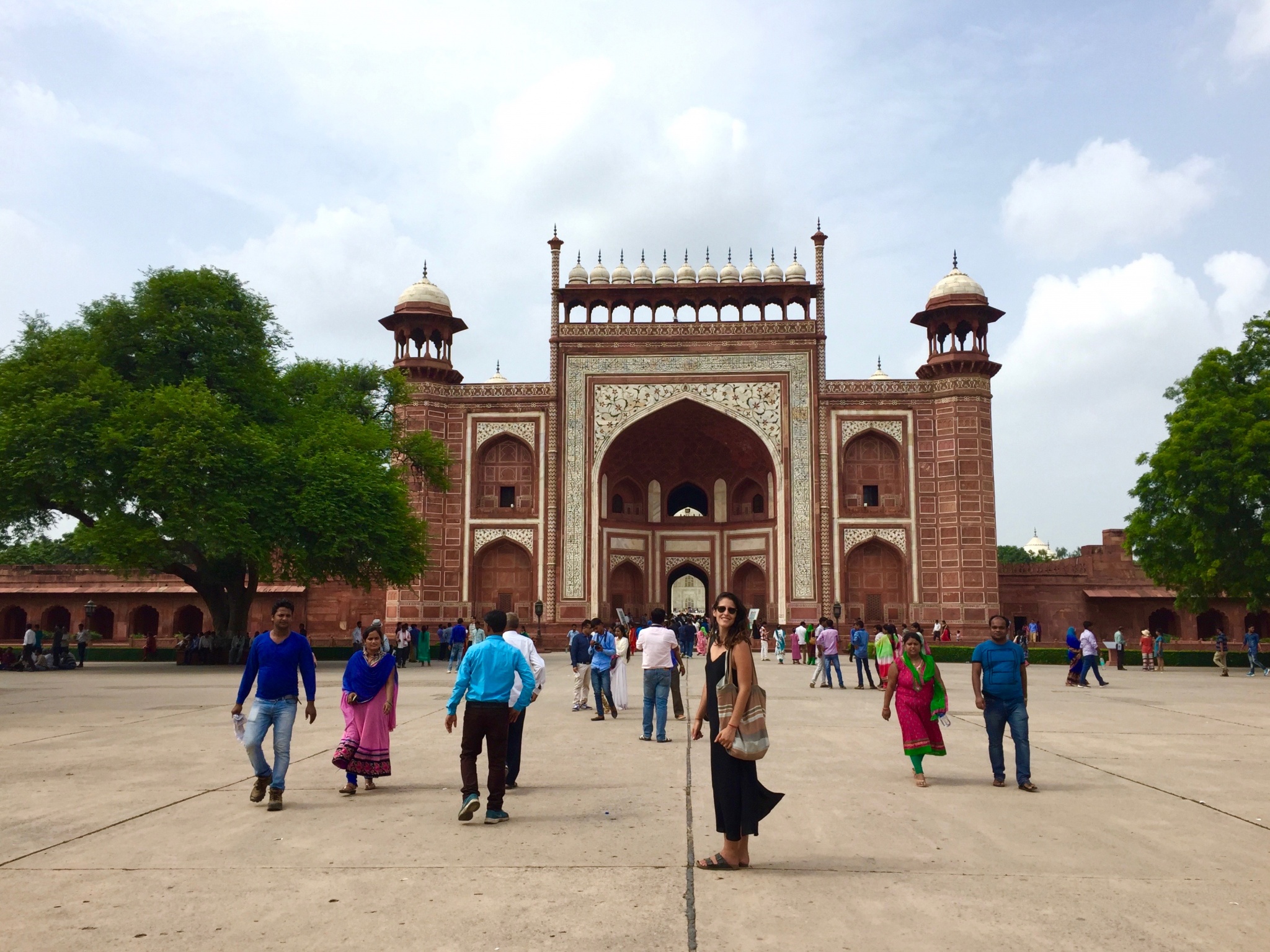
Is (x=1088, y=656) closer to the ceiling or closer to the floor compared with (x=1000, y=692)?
closer to the floor

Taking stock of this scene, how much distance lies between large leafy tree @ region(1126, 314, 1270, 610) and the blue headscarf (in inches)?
911

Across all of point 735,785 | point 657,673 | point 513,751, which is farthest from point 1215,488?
point 735,785

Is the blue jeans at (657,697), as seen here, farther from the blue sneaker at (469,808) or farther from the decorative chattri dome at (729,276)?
the decorative chattri dome at (729,276)

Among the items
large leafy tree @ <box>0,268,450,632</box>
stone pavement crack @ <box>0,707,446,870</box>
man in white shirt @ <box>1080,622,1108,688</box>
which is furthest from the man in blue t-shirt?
large leafy tree @ <box>0,268,450,632</box>

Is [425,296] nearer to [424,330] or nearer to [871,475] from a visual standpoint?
[424,330]

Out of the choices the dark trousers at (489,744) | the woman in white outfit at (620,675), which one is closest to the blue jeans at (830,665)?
the woman in white outfit at (620,675)

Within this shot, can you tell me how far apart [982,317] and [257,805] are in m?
32.8

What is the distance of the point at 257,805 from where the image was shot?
679cm

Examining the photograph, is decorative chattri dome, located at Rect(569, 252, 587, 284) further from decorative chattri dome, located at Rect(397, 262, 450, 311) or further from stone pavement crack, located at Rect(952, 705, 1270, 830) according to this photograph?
stone pavement crack, located at Rect(952, 705, 1270, 830)

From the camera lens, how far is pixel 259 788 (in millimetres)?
6809

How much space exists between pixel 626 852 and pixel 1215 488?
24.6 m

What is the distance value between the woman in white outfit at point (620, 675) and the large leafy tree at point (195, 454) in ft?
37.4

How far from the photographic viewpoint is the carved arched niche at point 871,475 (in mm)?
35219

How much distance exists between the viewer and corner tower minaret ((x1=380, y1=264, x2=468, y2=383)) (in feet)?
118
